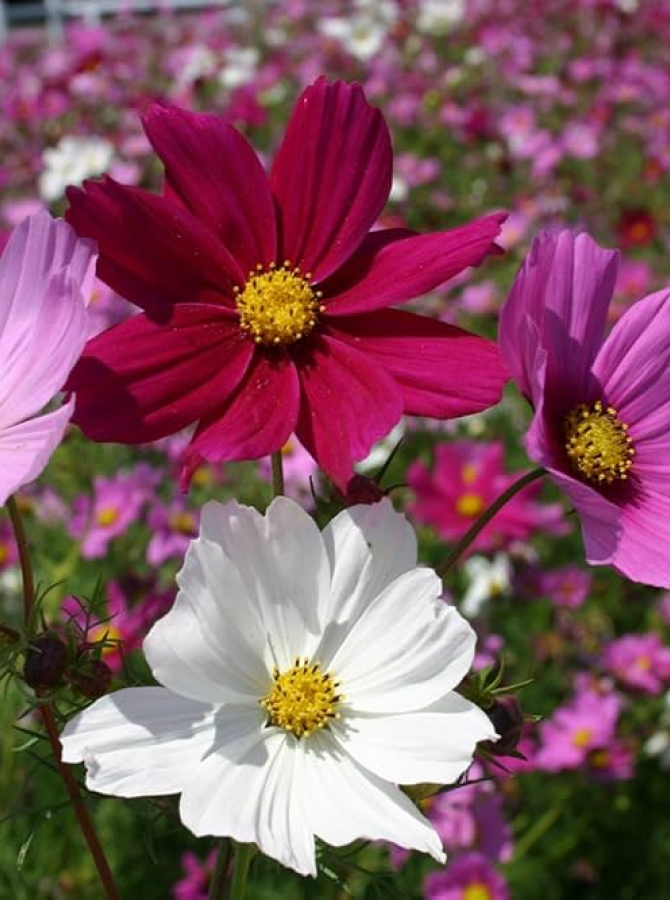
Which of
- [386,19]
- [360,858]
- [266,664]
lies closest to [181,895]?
[360,858]

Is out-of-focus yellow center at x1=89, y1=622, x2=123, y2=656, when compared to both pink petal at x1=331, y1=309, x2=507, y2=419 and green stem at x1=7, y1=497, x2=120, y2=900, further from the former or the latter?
pink petal at x1=331, y1=309, x2=507, y2=419

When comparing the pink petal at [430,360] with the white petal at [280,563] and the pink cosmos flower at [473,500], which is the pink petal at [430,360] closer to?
the white petal at [280,563]

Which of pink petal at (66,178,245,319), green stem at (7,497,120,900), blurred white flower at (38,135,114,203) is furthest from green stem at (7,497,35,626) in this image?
blurred white flower at (38,135,114,203)

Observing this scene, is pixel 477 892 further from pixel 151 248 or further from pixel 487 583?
pixel 151 248

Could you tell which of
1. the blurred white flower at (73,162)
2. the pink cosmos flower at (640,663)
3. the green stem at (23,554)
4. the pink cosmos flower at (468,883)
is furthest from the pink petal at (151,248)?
the blurred white flower at (73,162)

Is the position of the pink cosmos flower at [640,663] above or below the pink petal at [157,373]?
below

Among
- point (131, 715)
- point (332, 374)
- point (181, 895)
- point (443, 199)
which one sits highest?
point (332, 374)

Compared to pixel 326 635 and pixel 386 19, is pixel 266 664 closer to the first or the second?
pixel 326 635
